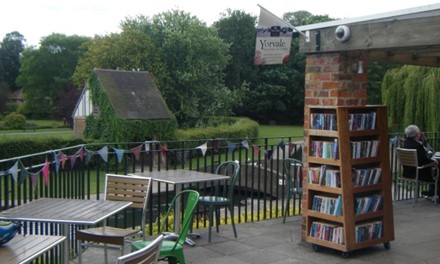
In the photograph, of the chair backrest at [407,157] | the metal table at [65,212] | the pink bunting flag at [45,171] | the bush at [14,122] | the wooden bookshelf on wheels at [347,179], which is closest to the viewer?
the metal table at [65,212]

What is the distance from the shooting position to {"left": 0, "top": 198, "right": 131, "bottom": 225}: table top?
374 centimetres

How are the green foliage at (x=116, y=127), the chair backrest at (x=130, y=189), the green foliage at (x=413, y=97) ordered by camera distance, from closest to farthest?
the chair backrest at (x=130, y=189), the green foliage at (x=413, y=97), the green foliage at (x=116, y=127)

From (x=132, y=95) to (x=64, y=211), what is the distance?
2377cm

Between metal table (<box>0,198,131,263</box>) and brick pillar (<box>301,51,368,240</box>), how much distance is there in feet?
8.33

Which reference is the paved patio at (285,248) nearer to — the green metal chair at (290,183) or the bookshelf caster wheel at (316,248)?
the bookshelf caster wheel at (316,248)

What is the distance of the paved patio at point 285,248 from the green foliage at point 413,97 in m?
7.61

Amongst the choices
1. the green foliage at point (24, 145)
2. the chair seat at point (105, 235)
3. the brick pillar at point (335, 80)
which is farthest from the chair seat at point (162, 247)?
the green foliage at point (24, 145)

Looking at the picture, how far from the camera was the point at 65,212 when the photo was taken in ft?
13.2

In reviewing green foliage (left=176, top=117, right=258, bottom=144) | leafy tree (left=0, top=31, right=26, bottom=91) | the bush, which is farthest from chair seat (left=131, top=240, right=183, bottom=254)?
leafy tree (left=0, top=31, right=26, bottom=91)

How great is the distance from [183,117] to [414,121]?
70.6 ft

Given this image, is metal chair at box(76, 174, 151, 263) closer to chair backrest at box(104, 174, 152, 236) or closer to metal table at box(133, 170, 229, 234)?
chair backrest at box(104, 174, 152, 236)

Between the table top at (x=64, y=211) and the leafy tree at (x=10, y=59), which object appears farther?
the leafy tree at (x=10, y=59)

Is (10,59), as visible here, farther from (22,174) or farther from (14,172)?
(14,172)

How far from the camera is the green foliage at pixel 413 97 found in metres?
14.1
